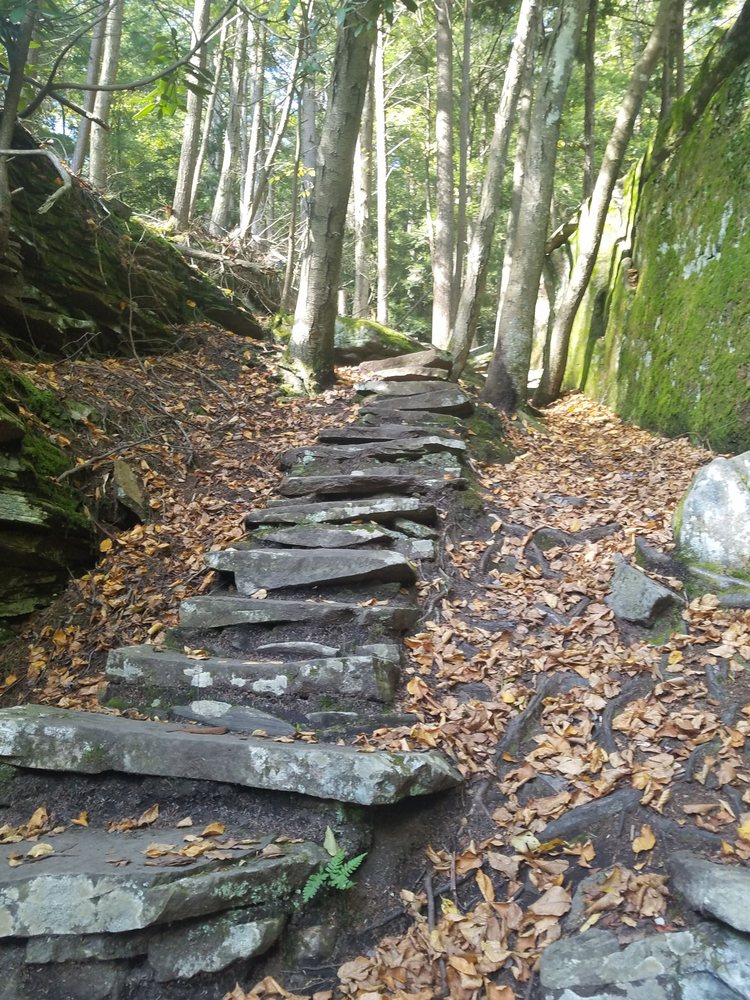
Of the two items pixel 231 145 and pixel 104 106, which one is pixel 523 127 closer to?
pixel 104 106

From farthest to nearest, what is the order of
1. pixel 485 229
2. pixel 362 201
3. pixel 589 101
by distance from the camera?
pixel 362 201
pixel 589 101
pixel 485 229

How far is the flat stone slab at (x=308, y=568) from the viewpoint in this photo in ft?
15.0

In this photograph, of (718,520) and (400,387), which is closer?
(718,520)

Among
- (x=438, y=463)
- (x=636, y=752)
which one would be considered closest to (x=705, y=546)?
(x=636, y=752)

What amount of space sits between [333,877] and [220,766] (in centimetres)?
76

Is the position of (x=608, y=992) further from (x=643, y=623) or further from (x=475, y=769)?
(x=643, y=623)

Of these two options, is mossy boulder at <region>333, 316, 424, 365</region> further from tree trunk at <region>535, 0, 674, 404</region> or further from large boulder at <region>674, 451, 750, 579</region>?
large boulder at <region>674, 451, 750, 579</region>

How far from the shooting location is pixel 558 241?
1150 cm

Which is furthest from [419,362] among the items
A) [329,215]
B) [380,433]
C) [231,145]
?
[231,145]

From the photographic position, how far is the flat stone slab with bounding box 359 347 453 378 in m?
8.85

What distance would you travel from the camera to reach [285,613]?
4.29 meters

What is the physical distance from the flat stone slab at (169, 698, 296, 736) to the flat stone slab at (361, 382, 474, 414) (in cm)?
449

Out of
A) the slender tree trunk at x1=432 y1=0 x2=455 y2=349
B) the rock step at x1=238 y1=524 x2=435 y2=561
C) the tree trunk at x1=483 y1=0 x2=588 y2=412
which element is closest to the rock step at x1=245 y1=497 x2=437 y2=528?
the rock step at x1=238 y1=524 x2=435 y2=561

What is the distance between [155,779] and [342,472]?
3547mm
